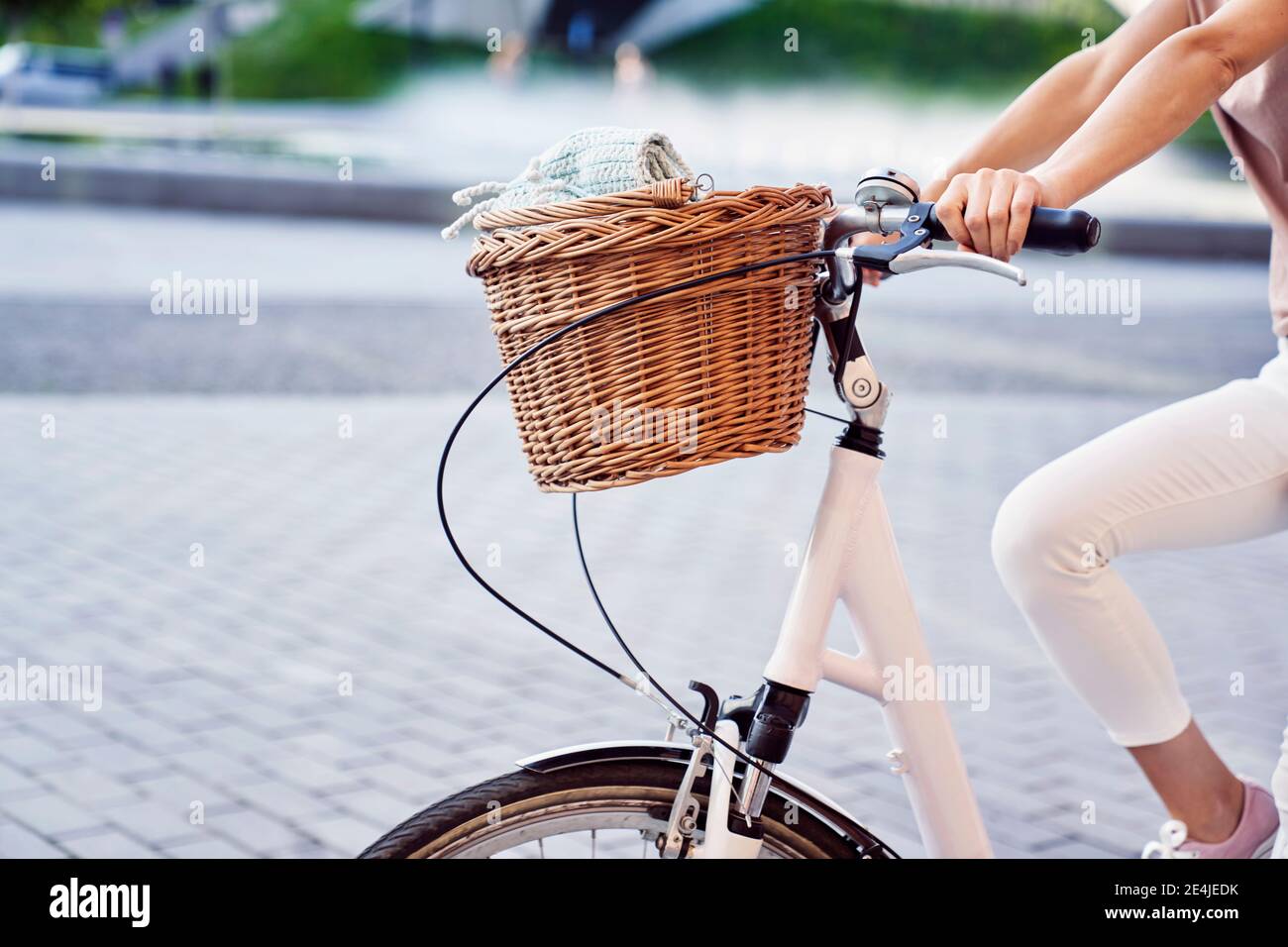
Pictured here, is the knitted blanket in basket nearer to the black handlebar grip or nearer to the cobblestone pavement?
the black handlebar grip

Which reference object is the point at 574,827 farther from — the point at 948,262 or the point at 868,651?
the point at 948,262

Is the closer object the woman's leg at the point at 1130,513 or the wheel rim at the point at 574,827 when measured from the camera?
the wheel rim at the point at 574,827

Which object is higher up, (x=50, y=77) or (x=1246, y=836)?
(x=50, y=77)

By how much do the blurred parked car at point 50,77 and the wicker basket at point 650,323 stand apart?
106 feet

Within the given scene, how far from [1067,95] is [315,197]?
1478 cm

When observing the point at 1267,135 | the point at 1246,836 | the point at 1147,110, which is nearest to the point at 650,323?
the point at 1147,110

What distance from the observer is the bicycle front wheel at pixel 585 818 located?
1.91 meters

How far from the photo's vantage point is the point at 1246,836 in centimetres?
230

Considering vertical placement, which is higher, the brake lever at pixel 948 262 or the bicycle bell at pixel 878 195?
the bicycle bell at pixel 878 195

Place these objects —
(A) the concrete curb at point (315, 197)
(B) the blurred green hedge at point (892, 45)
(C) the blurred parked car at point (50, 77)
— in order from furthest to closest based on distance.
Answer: (B) the blurred green hedge at point (892, 45) → (C) the blurred parked car at point (50, 77) → (A) the concrete curb at point (315, 197)

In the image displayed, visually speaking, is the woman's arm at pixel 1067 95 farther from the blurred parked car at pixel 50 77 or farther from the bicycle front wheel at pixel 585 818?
the blurred parked car at pixel 50 77

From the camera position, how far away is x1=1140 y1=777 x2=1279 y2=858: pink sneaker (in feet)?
7.52

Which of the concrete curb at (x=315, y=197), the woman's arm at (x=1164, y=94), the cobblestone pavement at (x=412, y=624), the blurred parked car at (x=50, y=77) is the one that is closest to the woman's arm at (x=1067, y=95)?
the woman's arm at (x=1164, y=94)

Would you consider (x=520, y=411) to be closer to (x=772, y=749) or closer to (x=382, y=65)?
(x=772, y=749)
